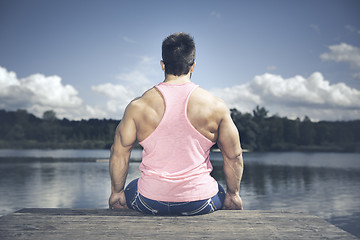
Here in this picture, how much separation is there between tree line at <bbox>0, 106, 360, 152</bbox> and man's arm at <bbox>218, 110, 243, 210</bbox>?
3979 inches

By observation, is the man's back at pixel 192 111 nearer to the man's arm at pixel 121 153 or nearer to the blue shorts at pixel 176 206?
the man's arm at pixel 121 153

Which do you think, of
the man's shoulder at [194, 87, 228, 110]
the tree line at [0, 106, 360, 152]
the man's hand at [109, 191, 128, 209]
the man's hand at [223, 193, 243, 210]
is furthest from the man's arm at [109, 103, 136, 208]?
the tree line at [0, 106, 360, 152]

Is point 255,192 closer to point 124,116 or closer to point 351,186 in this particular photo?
point 351,186

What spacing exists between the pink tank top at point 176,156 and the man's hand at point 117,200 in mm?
322

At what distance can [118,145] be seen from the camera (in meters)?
2.66

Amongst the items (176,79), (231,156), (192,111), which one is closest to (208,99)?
(192,111)

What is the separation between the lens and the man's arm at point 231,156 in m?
2.55

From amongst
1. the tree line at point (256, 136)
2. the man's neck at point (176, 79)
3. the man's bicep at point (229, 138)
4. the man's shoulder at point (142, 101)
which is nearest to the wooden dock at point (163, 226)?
the man's bicep at point (229, 138)

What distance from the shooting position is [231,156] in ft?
8.80

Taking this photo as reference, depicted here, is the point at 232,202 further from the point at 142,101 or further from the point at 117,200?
the point at 142,101

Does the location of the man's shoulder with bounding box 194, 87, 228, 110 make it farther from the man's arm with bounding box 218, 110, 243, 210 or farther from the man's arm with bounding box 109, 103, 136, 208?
the man's arm with bounding box 109, 103, 136, 208

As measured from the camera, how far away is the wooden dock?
2.06 meters

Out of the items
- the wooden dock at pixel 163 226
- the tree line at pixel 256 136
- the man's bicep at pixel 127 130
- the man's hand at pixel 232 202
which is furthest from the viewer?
the tree line at pixel 256 136

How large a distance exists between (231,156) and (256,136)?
10187 cm
